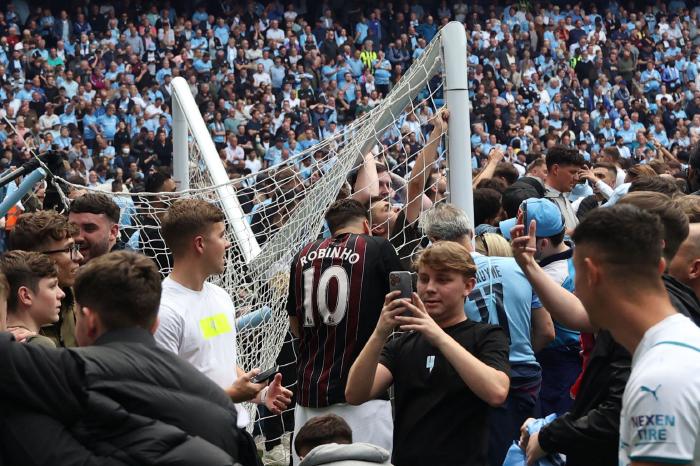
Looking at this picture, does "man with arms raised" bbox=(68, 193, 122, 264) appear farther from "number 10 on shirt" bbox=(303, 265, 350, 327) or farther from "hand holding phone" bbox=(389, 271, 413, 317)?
"hand holding phone" bbox=(389, 271, 413, 317)

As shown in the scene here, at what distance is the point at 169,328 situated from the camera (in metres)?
3.89

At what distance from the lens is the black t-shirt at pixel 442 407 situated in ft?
13.1

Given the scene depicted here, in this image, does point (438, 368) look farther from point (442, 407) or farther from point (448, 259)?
point (448, 259)

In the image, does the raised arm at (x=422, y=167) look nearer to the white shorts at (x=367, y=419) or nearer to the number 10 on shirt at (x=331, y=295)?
the number 10 on shirt at (x=331, y=295)

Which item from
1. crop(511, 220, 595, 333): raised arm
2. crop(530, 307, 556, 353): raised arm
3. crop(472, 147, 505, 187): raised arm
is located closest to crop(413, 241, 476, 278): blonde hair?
crop(511, 220, 595, 333): raised arm

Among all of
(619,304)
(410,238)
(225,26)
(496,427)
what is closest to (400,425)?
(496,427)

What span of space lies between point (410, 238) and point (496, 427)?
6.69ft

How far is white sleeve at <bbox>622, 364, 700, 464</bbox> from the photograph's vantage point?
93.7 inches

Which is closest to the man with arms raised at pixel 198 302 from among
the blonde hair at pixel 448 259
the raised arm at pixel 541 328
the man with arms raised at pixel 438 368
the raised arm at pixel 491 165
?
the man with arms raised at pixel 438 368

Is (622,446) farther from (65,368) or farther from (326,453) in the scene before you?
(65,368)

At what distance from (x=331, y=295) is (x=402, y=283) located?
1.03 metres

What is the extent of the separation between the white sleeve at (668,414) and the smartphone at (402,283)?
149cm

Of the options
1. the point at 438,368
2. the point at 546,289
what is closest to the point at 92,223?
the point at 438,368

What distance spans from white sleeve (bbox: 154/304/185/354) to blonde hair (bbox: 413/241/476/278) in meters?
0.93
